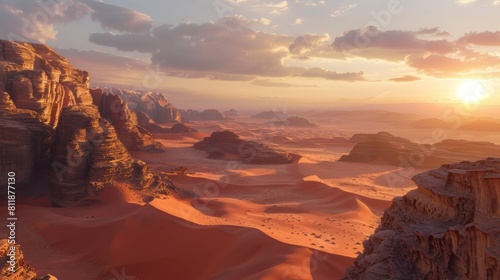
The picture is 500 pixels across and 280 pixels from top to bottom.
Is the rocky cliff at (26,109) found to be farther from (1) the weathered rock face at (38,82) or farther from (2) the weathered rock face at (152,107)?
(2) the weathered rock face at (152,107)

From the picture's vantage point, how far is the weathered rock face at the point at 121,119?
105 ft

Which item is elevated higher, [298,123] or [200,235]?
[298,123]

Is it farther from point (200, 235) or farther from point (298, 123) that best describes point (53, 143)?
point (298, 123)

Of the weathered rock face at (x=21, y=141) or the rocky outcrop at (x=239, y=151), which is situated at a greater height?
the weathered rock face at (x=21, y=141)

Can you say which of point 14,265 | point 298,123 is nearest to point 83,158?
point 14,265

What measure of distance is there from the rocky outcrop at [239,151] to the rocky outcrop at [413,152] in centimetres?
1007

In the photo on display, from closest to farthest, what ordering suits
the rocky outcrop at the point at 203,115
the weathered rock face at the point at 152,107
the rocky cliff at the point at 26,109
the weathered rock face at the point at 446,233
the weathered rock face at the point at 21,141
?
the weathered rock face at the point at 446,233 → the weathered rock face at the point at 21,141 → the rocky cliff at the point at 26,109 → the weathered rock face at the point at 152,107 → the rocky outcrop at the point at 203,115

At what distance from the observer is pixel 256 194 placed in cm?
2303

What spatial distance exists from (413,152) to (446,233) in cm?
3723

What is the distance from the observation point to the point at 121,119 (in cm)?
3381

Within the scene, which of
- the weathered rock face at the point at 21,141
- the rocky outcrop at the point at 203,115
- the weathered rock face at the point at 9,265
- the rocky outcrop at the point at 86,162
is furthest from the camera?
the rocky outcrop at the point at 203,115

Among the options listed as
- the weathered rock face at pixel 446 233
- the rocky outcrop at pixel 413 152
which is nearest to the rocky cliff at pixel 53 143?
the weathered rock face at pixel 446 233

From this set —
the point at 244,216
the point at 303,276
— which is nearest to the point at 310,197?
the point at 244,216

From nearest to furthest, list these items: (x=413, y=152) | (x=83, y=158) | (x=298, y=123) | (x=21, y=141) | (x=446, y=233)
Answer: (x=446, y=233), (x=21, y=141), (x=83, y=158), (x=413, y=152), (x=298, y=123)
